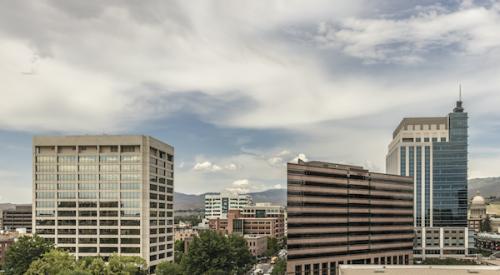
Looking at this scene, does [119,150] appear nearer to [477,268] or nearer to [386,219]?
[386,219]

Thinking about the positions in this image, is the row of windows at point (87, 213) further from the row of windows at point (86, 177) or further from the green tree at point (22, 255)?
the green tree at point (22, 255)

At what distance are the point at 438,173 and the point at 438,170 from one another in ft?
4.16

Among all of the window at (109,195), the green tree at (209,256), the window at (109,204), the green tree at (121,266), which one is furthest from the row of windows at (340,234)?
the window at (109,195)

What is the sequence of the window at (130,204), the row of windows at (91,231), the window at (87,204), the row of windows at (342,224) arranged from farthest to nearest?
the window at (87,204) → the window at (130,204) → the row of windows at (91,231) → the row of windows at (342,224)

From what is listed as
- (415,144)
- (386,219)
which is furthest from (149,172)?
(415,144)

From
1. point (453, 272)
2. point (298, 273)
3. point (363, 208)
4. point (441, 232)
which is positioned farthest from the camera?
point (441, 232)

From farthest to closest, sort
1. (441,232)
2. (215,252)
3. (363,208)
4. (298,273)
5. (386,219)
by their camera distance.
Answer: (441,232)
(386,219)
(363,208)
(215,252)
(298,273)

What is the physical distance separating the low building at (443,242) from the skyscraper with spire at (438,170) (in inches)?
16.3

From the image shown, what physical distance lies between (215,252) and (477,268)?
212ft

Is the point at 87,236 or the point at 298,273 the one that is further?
the point at 87,236

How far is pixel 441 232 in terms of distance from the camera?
618 ft

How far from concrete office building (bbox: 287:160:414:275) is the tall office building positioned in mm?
46923

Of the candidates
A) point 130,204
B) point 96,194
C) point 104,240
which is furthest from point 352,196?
point 96,194

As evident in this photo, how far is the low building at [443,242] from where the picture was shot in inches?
7387
